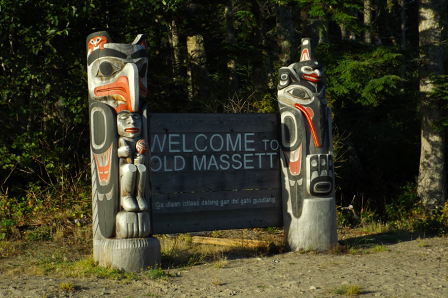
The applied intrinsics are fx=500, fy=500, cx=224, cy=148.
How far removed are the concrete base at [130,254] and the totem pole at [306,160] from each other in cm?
220

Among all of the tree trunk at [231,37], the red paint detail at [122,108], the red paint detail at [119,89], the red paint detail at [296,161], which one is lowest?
the red paint detail at [296,161]

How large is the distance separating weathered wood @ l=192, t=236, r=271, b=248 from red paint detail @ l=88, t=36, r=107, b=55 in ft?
12.0

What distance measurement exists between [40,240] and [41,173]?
7.82 feet

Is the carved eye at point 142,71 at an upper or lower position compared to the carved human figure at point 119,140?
upper

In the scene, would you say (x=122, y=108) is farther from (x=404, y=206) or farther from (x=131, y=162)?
(x=404, y=206)

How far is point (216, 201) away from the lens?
715 cm

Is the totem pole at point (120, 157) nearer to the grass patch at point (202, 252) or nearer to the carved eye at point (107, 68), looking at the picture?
the carved eye at point (107, 68)

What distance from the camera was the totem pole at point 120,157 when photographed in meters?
6.01

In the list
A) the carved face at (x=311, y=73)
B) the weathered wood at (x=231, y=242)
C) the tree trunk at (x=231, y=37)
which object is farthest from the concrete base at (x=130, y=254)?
the tree trunk at (x=231, y=37)

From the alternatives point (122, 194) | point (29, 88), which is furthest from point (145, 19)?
point (122, 194)

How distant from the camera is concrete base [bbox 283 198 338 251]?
23.4 ft

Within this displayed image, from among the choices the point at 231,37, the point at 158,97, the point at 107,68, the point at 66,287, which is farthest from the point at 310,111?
the point at 231,37

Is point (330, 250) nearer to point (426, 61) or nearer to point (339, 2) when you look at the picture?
point (339, 2)

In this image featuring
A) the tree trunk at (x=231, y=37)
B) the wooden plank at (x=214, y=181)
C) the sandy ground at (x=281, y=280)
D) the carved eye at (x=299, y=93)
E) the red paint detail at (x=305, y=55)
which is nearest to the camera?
the sandy ground at (x=281, y=280)
